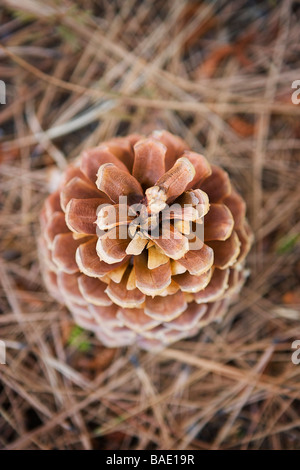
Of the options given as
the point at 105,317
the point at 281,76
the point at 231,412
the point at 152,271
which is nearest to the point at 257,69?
the point at 281,76

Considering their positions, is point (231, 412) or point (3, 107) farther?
point (3, 107)

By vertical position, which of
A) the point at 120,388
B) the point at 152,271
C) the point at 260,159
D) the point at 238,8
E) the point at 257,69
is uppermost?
the point at 238,8

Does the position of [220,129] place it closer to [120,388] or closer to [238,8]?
[238,8]

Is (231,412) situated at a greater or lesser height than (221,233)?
lesser

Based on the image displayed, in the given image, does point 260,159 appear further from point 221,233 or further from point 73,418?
point 73,418
